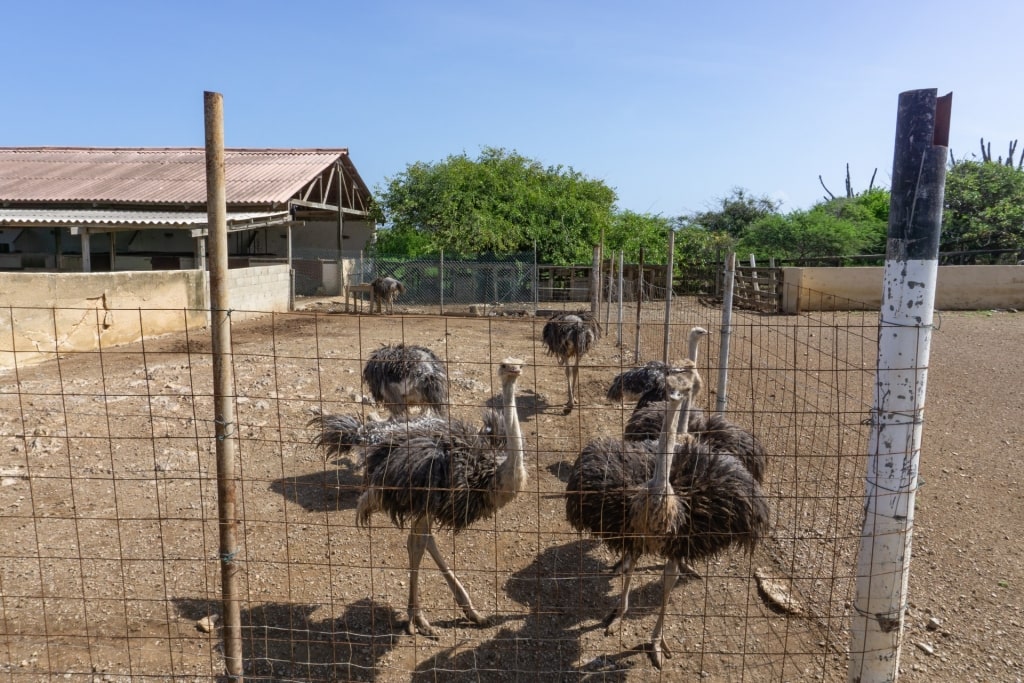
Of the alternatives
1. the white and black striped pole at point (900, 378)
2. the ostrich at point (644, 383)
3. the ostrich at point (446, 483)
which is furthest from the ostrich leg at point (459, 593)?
the ostrich at point (644, 383)

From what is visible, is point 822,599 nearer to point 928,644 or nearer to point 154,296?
point 928,644

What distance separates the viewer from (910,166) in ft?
8.79

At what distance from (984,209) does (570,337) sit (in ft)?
69.4

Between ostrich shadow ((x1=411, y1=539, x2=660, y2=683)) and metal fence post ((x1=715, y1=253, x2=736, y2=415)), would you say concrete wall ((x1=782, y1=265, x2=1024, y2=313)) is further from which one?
ostrich shadow ((x1=411, y1=539, x2=660, y2=683))

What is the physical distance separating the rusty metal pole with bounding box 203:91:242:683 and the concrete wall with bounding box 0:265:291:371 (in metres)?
5.90

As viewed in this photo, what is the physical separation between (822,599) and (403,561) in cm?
251

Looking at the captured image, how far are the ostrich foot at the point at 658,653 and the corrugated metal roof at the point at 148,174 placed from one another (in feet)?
52.5

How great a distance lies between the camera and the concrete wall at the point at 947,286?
59.7 feet

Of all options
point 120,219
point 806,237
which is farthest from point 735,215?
point 120,219

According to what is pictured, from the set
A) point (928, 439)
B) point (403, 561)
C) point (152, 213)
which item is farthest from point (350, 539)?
point (152, 213)

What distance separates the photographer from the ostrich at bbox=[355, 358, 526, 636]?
390cm

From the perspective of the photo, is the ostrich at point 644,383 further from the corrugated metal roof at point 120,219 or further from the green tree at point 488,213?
the green tree at point 488,213

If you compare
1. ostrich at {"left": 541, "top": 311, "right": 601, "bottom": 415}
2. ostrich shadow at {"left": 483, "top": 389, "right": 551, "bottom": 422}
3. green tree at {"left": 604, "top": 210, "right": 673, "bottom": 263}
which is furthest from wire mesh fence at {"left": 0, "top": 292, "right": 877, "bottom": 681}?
green tree at {"left": 604, "top": 210, "right": 673, "bottom": 263}

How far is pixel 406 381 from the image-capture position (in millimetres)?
6637
